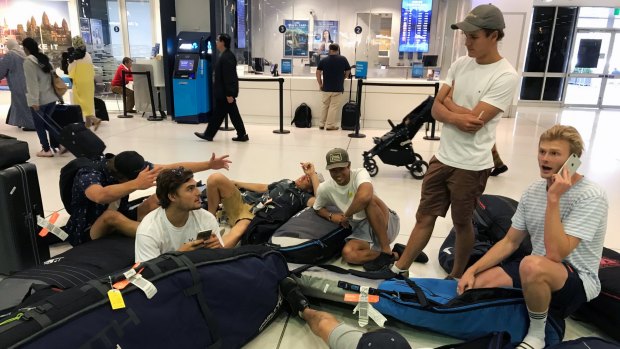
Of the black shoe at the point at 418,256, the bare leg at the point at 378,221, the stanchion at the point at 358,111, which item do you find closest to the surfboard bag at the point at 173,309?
the bare leg at the point at 378,221

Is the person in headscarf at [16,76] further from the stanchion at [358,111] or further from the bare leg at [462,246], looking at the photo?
the bare leg at [462,246]

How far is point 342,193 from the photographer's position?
9.99 ft

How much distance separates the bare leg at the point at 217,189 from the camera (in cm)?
330

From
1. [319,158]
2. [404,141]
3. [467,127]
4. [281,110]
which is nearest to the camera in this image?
[467,127]

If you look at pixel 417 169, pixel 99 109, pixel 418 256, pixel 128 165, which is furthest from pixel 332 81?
pixel 128 165

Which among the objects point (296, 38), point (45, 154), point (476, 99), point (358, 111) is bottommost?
point (45, 154)

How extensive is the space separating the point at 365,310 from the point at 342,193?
104 centimetres

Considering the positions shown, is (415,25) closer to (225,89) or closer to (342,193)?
(225,89)

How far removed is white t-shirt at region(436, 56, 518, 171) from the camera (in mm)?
2262

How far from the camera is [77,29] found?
1270cm

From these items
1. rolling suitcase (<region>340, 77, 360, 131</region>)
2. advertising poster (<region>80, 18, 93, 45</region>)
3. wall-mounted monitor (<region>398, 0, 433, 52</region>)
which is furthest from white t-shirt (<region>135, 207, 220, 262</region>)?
advertising poster (<region>80, 18, 93, 45</region>)

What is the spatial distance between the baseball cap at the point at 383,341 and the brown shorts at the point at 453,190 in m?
1.01

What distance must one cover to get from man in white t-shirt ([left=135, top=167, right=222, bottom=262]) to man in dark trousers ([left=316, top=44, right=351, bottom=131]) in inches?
248

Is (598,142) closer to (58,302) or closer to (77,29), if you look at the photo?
(58,302)
